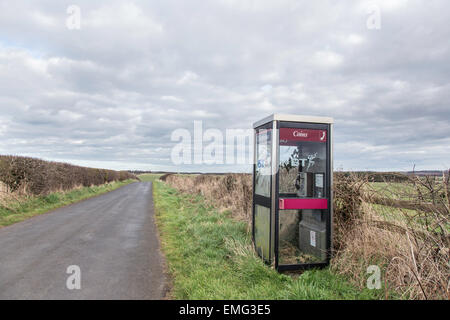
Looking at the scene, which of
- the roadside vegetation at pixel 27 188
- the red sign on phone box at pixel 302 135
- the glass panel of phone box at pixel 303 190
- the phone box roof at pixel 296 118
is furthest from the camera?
the roadside vegetation at pixel 27 188

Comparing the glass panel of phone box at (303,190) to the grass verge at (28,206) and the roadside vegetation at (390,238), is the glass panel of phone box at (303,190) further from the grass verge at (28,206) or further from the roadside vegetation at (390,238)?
the grass verge at (28,206)

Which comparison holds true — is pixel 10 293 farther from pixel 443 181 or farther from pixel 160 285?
pixel 443 181

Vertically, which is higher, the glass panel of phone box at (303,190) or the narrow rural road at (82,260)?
the glass panel of phone box at (303,190)

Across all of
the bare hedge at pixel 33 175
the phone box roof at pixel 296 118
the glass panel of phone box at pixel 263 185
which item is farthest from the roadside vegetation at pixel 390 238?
the bare hedge at pixel 33 175

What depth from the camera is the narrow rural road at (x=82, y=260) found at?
4484 mm

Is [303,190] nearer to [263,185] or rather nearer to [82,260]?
[263,185]

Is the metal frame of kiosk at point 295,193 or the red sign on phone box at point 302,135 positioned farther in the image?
the red sign on phone box at point 302,135

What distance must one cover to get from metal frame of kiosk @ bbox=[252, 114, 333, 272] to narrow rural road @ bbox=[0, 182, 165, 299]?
2.24m

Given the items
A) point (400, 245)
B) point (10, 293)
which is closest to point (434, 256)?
point (400, 245)

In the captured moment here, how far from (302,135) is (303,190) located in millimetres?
1418

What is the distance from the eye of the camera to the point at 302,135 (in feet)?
18.6

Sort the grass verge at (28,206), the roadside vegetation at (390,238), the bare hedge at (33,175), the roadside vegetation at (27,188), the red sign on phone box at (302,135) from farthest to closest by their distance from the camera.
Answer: the bare hedge at (33,175) → the roadside vegetation at (27,188) → the grass verge at (28,206) → the red sign on phone box at (302,135) → the roadside vegetation at (390,238)

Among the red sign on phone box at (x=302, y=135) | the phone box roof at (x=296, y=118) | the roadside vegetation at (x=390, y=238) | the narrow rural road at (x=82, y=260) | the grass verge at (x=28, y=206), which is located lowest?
the narrow rural road at (x=82, y=260)

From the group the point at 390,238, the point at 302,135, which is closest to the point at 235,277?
the point at 390,238
